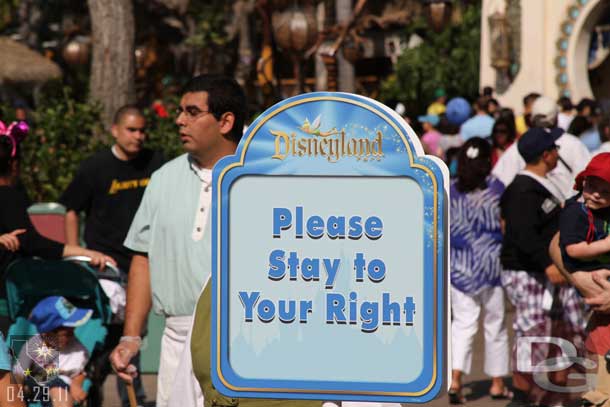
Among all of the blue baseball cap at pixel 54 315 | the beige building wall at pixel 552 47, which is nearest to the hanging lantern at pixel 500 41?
the beige building wall at pixel 552 47

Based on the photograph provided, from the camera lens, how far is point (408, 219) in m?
3.75

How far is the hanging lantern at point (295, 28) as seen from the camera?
1492cm

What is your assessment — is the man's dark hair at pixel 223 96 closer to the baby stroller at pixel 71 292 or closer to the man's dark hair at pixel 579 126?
the baby stroller at pixel 71 292

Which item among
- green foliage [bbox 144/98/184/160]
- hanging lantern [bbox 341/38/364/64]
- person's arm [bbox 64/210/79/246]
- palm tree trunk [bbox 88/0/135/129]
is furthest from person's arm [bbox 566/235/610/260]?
hanging lantern [bbox 341/38/364/64]

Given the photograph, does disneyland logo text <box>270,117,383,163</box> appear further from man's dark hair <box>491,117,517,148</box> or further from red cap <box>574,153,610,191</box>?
man's dark hair <box>491,117,517,148</box>

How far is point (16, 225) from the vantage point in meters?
6.54

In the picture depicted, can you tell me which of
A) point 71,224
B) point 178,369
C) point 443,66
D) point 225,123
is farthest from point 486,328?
point 443,66

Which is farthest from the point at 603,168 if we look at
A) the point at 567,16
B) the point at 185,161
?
the point at 567,16

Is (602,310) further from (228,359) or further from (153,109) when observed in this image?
(153,109)

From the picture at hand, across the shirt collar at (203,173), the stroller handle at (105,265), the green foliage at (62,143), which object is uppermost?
the green foliage at (62,143)

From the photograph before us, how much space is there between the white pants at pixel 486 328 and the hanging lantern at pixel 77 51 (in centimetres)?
1480

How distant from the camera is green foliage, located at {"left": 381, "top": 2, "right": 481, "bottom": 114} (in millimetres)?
28375

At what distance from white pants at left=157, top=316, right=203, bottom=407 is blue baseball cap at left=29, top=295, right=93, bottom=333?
1855 millimetres

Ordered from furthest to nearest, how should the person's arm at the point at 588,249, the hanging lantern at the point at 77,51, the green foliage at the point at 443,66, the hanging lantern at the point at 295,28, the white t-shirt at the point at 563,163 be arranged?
1. the green foliage at the point at 443,66
2. the hanging lantern at the point at 77,51
3. the hanging lantern at the point at 295,28
4. the white t-shirt at the point at 563,163
5. the person's arm at the point at 588,249
